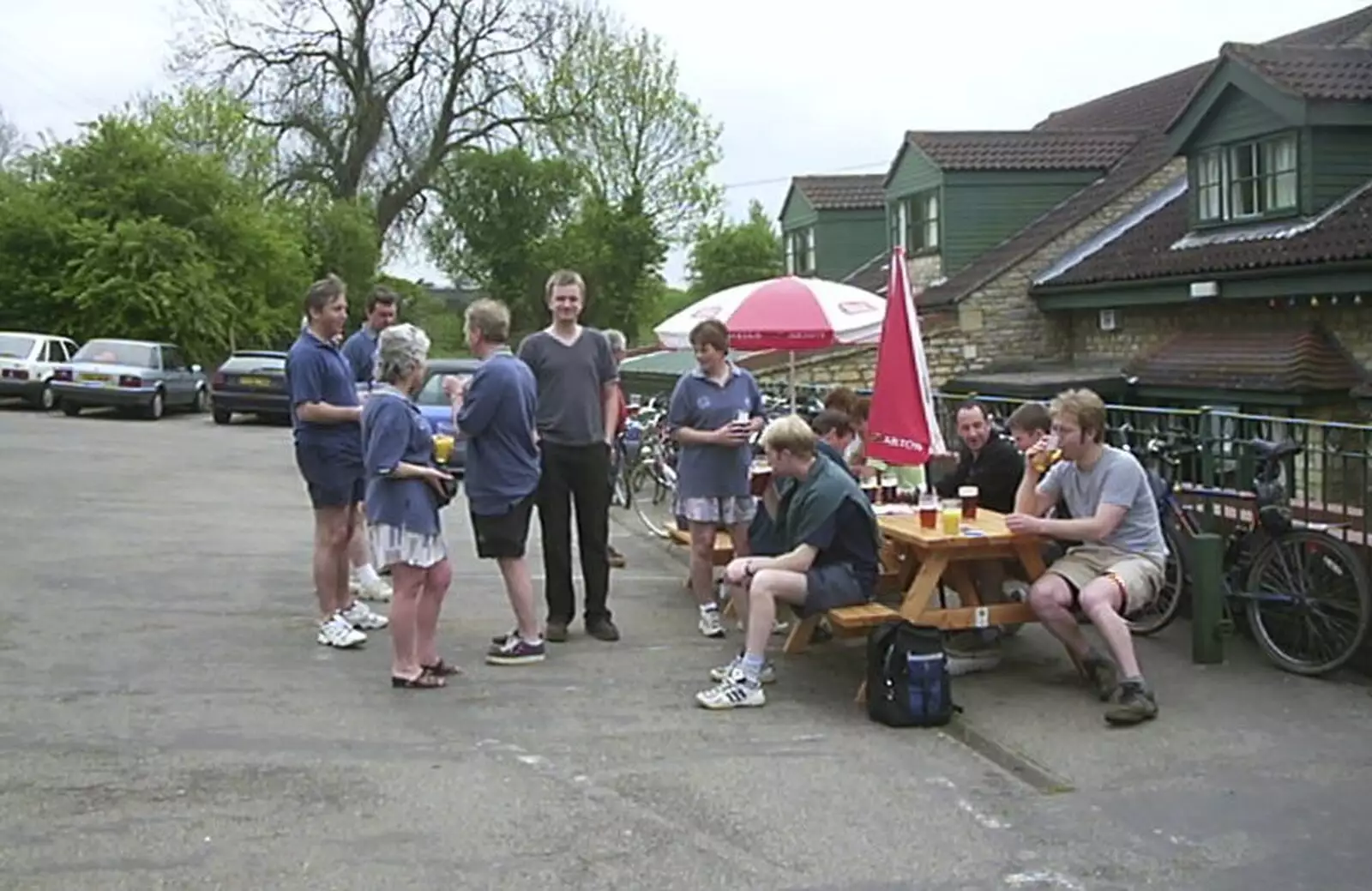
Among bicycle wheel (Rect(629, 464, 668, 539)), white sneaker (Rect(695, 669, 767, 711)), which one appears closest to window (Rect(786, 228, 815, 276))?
bicycle wheel (Rect(629, 464, 668, 539))

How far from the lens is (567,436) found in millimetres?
8219

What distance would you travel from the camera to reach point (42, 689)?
7.09m

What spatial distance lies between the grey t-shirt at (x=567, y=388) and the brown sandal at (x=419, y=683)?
5.08 ft

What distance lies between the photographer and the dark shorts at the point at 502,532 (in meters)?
7.64

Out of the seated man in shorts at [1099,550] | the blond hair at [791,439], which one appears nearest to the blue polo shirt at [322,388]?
the blond hair at [791,439]

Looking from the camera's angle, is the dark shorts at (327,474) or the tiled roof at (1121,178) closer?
the dark shorts at (327,474)

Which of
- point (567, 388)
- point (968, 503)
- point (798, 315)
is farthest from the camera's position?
point (798, 315)

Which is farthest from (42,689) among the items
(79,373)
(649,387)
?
(79,373)

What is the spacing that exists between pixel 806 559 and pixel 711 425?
153 cm

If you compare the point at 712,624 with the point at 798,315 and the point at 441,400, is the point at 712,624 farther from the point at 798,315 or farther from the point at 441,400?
the point at 441,400

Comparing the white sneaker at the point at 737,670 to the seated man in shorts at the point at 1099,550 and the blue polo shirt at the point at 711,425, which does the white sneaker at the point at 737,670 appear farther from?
the seated man in shorts at the point at 1099,550

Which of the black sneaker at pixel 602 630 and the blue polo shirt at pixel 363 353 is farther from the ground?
the blue polo shirt at pixel 363 353

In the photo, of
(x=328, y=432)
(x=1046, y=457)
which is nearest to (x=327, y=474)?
(x=328, y=432)

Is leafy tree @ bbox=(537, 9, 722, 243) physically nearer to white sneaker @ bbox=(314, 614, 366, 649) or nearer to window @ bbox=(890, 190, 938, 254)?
window @ bbox=(890, 190, 938, 254)
